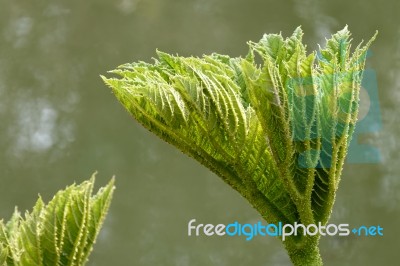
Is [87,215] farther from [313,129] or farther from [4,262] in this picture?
[313,129]

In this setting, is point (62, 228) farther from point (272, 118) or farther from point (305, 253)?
point (305, 253)

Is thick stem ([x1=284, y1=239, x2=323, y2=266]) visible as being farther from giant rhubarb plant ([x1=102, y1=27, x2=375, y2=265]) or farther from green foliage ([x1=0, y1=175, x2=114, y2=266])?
green foliage ([x1=0, y1=175, x2=114, y2=266])

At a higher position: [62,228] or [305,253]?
[305,253]

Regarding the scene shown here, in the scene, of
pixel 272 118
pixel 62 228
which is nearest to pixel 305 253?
pixel 272 118

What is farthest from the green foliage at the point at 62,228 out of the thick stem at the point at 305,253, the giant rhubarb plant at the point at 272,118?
the thick stem at the point at 305,253

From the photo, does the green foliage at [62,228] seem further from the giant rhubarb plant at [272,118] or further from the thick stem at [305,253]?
the thick stem at [305,253]

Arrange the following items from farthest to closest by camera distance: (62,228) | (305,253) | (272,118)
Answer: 1. (305,253)
2. (272,118)
3. (62,228)
